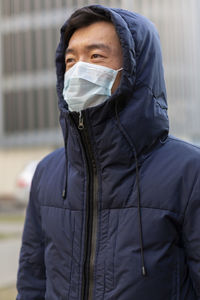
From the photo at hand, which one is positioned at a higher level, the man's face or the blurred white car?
the man's face

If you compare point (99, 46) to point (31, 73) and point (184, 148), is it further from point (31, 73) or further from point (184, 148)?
point (31, 73)

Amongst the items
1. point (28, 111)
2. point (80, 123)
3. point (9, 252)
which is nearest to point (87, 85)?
point (80, 123)

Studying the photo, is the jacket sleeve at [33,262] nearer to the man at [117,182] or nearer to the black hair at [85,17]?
the man at [117,182]

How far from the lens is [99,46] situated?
6.79ft

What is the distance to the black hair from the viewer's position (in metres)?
2.09

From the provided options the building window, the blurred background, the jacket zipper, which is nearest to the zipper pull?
the jacket zipper

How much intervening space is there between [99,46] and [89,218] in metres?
0.66

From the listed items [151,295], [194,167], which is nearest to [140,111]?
[194,167]

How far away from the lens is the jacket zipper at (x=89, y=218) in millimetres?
1952

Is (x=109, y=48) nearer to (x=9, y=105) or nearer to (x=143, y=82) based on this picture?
(x=143, y=82)

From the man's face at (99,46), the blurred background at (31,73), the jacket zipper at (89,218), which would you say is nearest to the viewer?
the jacket zipper at (89,218)

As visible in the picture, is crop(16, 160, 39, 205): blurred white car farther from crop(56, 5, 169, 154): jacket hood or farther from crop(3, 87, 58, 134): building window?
crop(56, 5, 169, 154): jacket hood

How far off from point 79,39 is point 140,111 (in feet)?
1.33

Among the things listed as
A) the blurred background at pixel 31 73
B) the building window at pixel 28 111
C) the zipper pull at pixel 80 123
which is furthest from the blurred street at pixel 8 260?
the building window at pixel 28 111
